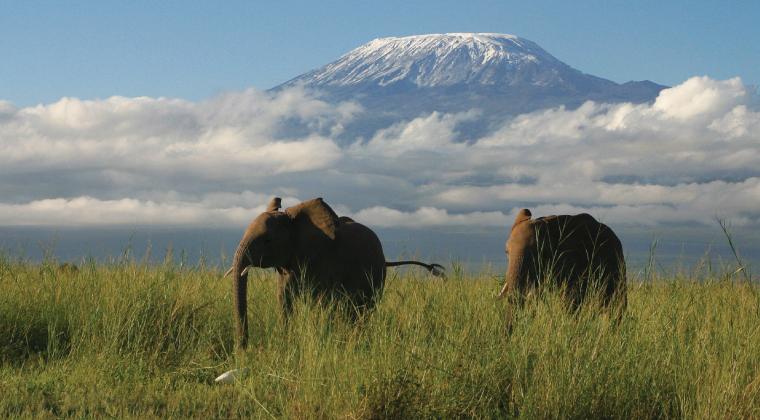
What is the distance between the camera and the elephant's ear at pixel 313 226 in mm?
6949

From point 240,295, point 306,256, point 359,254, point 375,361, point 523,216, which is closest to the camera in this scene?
point 375,361

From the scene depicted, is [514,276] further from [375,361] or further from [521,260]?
[375,361]

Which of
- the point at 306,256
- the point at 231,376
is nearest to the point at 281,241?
the point at 306,256

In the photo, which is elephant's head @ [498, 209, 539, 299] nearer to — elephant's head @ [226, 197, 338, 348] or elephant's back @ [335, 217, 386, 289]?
elephant's back @ [335, 217, 386, 289]

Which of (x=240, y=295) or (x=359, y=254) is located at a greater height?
(x=359, y=254)

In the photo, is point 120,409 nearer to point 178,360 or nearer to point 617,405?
point 178,360

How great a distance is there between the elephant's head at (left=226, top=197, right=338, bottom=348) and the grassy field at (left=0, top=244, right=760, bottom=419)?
0.62 m

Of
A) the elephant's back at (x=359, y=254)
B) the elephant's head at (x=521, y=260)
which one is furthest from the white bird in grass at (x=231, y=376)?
the elephant's head at (x=521, y=260)

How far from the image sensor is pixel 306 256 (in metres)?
6.93

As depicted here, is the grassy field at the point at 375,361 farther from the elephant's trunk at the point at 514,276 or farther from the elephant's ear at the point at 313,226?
the elephant's ear at the point at 313,226

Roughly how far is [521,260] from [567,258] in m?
0.71

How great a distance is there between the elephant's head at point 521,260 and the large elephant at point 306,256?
1.38 metres

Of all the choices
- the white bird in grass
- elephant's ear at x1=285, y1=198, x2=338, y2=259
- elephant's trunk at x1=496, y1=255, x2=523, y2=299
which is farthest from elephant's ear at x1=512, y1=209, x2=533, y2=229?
the white bird in grass

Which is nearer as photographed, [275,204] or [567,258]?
[567,258]
